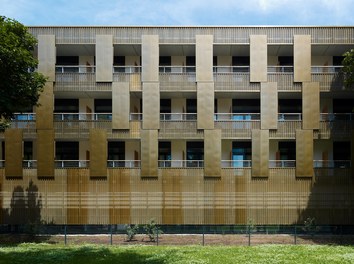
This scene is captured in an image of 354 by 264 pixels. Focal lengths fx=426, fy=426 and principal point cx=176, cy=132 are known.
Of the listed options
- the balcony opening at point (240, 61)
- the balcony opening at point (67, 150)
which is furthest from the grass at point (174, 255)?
the balcony opening at point (240, 61)

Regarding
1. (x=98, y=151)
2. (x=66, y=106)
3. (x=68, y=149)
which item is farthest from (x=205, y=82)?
(x=68, y=149)

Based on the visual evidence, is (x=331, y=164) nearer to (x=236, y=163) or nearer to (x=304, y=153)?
(x=304, y=153)

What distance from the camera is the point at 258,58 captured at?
3325 centimetres

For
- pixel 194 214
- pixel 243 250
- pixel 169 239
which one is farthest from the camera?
pixel 194 214

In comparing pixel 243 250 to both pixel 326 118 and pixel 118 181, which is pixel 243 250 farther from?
pixel 326 118

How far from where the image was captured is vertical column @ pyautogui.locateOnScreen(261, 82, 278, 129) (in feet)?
109

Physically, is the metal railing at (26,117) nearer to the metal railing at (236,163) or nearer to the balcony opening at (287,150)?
the metal railing at (236,163)

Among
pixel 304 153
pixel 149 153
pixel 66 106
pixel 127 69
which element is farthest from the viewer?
pixel 66 106

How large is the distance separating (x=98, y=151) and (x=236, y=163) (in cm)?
1089

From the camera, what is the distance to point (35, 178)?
3316cm

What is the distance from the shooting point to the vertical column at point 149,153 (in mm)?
32938

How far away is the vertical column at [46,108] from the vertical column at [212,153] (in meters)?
Result: 12.0

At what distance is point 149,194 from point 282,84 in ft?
44.4

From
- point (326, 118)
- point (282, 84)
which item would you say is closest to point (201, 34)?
point (282, 84)
